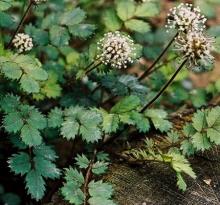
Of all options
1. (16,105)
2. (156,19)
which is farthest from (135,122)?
(156,19)

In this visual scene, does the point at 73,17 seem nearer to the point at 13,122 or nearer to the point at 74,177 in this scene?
the point at 13,122

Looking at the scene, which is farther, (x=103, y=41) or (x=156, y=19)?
(x=156, y=19)

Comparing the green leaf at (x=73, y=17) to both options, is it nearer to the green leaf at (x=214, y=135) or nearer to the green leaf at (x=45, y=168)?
the green leaf at (x=45, y=168)

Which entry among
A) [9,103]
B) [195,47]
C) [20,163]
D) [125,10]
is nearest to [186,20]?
[195,47]

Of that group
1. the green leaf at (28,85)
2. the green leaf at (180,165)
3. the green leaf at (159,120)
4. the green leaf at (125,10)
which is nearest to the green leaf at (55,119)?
the green leaf at (28,85)

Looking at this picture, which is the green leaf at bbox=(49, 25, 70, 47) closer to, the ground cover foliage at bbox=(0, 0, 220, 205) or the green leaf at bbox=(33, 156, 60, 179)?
the ground cover foliage at bbox=(0, 0, 220, 205)

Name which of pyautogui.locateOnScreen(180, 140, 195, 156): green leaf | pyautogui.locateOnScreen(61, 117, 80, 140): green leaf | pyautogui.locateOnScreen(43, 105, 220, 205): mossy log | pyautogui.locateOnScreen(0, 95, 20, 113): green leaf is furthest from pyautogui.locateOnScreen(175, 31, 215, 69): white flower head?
pyautogui.locateOnScreen(0, 95, 20, 113): green leaf

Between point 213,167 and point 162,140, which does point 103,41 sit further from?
point 213,167
